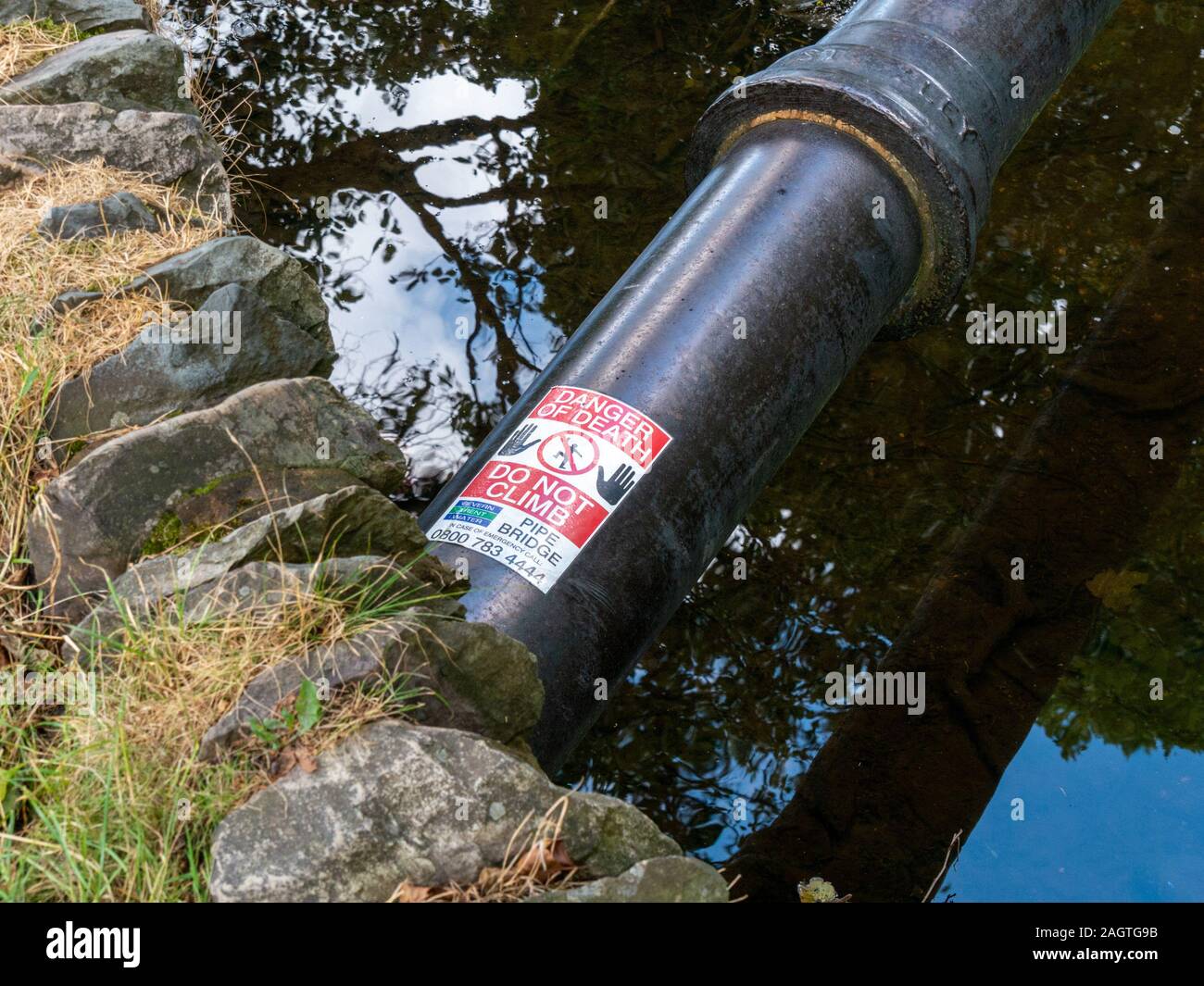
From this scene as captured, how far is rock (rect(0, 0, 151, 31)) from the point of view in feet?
14.2

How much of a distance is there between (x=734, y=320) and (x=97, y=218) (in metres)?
1.66

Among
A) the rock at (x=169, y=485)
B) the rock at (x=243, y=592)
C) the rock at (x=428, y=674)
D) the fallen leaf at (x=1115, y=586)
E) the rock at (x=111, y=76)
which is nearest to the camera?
the rock at (x=428, y=674)

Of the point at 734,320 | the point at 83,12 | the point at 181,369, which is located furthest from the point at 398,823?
the point at 83,12

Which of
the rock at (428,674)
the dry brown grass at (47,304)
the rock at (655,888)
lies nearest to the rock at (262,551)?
the rock at (428,674)

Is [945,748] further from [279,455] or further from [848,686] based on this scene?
[279,455]

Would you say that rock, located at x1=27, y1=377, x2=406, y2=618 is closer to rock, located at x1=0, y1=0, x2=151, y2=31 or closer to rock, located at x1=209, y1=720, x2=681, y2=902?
rock, located at x1=209, y1=720, x2=681, y2=902

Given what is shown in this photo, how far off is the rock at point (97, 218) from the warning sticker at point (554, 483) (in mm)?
1253

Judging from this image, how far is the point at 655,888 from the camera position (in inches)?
77.7

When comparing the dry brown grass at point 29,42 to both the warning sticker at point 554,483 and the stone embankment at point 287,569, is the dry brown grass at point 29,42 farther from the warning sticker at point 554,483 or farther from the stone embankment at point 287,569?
the warning sticker at point 554,483

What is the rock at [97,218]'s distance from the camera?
3213 mm

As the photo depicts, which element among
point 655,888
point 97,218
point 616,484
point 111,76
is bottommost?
point 655,888

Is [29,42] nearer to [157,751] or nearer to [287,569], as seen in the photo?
[287,569]

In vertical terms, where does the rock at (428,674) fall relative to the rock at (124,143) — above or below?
below

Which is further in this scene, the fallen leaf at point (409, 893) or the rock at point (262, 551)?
the rock at point (262, 551)
